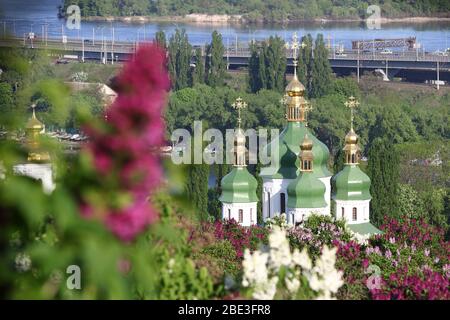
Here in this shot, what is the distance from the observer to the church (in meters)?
33.9

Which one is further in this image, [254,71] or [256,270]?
[254,71]

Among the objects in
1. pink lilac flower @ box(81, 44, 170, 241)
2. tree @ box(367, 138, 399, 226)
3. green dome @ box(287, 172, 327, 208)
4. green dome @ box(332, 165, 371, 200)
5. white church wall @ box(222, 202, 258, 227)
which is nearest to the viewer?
pink lilac flower @ box(81, 44, 170, 241)

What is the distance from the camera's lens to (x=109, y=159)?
8.66m

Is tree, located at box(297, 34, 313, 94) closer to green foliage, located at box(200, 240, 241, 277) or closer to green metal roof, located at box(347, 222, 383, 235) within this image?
green metal roof, located at box(347, 222, 383, 235)

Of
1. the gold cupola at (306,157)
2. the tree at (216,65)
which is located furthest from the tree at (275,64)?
the gold cupola at (306,157)

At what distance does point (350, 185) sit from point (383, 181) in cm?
704

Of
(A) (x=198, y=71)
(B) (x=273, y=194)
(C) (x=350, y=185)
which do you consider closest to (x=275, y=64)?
(A) (x=198, y=71)

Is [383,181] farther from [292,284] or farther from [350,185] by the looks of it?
[292,284]

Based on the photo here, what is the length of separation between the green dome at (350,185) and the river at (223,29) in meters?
61.7

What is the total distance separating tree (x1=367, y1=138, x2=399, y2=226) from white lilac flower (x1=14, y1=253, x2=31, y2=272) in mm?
28230

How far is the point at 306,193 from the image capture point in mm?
33812

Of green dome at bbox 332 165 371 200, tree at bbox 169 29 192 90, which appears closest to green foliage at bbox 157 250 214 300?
green dome at bbox 332 165 371 200

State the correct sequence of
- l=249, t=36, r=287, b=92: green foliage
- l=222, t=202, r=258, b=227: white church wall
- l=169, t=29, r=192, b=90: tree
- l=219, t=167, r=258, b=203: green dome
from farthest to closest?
1. l=169, t=29, r=192, b=90: tree
2. l=249, t=36, r=287, b=92: green foliage
3. l=219, t=167, r=258, b=203: green dome
4. l=222, t=202, r=258, b=227: white church wall
